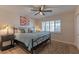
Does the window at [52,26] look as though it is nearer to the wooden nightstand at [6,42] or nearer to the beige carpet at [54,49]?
the beige carpet at [54,49]

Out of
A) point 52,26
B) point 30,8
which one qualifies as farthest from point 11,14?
point 52,26

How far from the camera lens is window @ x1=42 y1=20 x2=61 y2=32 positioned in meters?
1.66

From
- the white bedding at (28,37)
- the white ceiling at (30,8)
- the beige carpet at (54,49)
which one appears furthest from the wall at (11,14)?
the beige carpet at (54,49)

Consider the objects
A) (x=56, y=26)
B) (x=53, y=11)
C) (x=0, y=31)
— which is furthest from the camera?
(x=56, y=26)

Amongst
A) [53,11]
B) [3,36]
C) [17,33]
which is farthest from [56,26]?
[3,36]

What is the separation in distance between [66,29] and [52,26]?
286 millimetres

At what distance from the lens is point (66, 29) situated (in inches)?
63.8

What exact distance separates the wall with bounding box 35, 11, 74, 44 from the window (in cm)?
8

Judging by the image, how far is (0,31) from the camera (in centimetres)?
146

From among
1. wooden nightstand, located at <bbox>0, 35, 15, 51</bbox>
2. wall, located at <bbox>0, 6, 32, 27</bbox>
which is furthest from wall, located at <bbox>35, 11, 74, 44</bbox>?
wooden nightstand, located at <bbox>0, 35, 15, 51</bbox>

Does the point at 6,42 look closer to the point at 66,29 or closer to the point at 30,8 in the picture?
the point at 30,8

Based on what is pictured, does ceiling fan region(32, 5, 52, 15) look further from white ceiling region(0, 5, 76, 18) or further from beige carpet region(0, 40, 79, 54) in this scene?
beige carpet region(0, 40, 79, 54)

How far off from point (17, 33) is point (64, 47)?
965 millimetres
